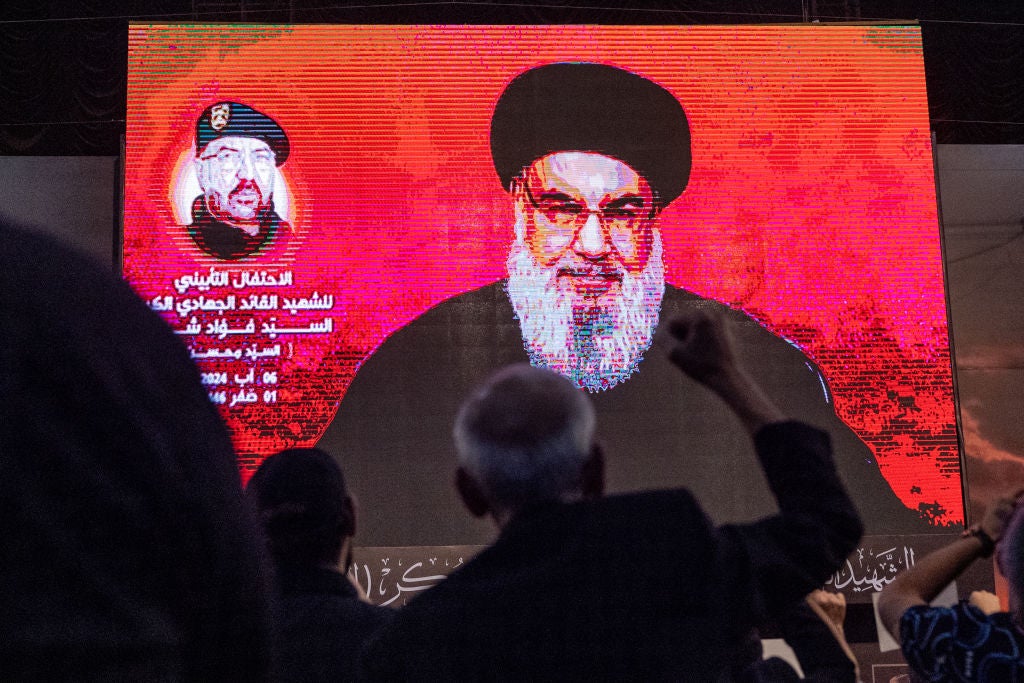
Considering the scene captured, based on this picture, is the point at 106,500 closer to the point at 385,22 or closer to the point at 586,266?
the point at 586,266

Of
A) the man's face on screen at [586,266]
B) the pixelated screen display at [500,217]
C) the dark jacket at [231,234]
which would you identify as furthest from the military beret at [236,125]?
the man's face on screen at [586,266]

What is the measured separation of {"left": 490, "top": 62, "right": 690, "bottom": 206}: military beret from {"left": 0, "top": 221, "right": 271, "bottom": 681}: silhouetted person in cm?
540

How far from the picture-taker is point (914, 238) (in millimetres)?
5727

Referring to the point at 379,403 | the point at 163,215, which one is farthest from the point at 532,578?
the point at 163,215

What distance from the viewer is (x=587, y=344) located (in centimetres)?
546

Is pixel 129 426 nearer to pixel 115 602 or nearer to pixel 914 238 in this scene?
pixel 115 602

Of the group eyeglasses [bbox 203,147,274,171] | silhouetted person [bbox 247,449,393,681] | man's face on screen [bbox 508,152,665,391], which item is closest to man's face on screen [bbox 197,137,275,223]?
eyeglasses [bbox 203,147,274,171]

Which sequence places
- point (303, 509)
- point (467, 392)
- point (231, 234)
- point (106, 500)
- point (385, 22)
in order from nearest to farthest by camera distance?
point (106, 500), point (303, 509), point (467, 392), point (231, 234), point (385, 22)

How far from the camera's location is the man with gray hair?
3.11 feet

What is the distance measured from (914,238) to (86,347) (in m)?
5.95

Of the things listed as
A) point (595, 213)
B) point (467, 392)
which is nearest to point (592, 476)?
point (467, 392)

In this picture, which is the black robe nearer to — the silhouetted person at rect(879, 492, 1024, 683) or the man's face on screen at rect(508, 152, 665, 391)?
the man's face on screen at rect(508, 152, 665, 391)

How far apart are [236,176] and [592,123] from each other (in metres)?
2.08

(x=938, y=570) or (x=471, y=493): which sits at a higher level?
(x=471, y=493)
